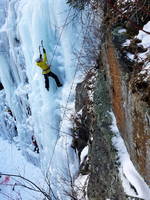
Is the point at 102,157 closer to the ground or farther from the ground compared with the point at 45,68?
closer to the ground

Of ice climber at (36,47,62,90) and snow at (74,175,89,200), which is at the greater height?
ice climber at (36,47,62,90)

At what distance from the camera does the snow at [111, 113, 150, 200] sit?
269 cm

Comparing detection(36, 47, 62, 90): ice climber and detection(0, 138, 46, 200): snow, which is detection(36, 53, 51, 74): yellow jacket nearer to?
detection(36, 47, 62, 90): ice climber

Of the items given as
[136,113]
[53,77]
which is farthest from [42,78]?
[136,113]

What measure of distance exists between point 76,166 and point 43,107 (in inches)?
68.3

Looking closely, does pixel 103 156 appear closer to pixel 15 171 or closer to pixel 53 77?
pixel 53 77

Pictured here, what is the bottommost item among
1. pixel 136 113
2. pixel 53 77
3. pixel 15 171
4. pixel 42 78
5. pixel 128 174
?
pixel 128 174

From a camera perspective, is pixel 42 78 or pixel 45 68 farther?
pixel 42 78

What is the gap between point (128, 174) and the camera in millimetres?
3027

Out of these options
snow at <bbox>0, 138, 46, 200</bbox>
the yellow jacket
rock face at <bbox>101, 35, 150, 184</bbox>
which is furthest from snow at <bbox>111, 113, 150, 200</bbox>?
snow at <bbox>0, 138, 46, 200</bbox>

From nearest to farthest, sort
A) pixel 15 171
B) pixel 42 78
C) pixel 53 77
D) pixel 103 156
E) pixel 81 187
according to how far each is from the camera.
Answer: pixel 103 156 → pixel 81 187 → pixel 53 77 → pixel 42 78 → pixel 15 171

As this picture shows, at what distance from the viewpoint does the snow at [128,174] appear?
2687 mm

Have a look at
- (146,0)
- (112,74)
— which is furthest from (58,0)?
(146,0)

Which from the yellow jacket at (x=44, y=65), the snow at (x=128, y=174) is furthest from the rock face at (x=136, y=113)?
the yellow jacket at (x=44, y=65)
